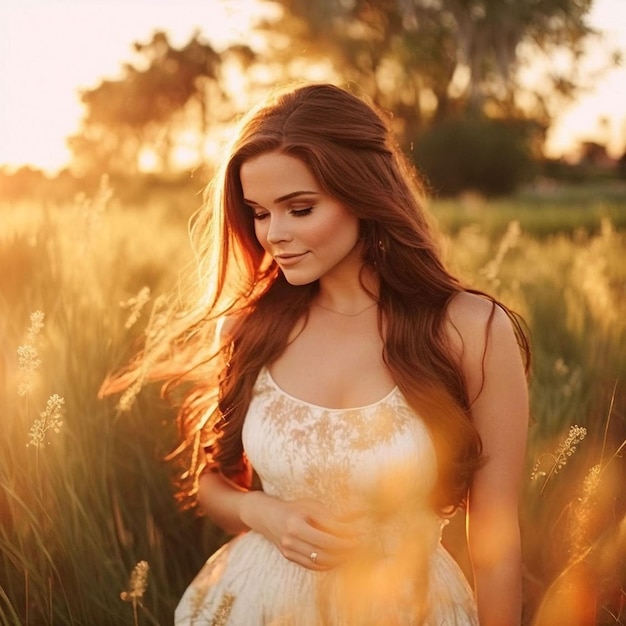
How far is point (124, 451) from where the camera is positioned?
2.37m

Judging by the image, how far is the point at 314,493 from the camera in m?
1.75

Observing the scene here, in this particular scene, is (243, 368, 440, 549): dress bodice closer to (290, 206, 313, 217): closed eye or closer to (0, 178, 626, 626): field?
(0, 178, 626, 626): field

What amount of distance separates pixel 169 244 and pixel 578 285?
2061mm

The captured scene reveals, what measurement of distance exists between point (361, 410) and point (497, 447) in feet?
0.99

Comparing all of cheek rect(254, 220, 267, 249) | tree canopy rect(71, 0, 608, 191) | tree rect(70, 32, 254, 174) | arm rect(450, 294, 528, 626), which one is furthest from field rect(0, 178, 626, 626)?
tree rect(70, 32, 254, 174)

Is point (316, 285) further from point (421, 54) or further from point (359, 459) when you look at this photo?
point (421, 54)

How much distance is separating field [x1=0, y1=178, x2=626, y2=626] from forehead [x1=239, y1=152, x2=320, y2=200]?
1.74ft

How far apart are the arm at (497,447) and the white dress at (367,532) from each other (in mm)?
88

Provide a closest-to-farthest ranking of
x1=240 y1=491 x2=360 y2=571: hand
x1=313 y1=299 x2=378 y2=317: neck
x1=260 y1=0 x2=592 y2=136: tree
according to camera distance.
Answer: x1=240 y1=491 x2=360 y2=571: hand, x1=313 y1=299 x2=378 y2=317: neck, x1=260 y1=0 x2=592 y2=136: tree

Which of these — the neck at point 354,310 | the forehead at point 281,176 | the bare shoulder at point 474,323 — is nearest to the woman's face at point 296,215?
the forehead at point 281,176

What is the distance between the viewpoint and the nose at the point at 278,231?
5.70 feet

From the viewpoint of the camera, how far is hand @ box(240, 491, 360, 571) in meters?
1.63

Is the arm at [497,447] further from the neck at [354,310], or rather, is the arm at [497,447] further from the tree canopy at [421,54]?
the tree canopy at [421,54]

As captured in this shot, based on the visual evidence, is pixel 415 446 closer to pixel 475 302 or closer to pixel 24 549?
pixel 475 302
